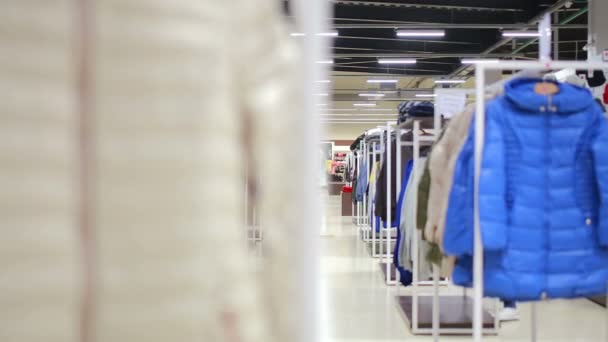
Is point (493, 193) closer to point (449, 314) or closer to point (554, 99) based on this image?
point (554, 99)

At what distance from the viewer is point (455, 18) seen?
13086mm

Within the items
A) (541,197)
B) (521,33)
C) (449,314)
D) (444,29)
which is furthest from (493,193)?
(444,29)

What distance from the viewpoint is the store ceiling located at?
12.2 m

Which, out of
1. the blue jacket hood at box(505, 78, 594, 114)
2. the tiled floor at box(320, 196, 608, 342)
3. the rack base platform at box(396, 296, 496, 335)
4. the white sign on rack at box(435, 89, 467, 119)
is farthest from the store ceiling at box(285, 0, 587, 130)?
the blue jacket hood at box(505, 78, 594, 114)

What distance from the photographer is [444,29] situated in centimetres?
1466

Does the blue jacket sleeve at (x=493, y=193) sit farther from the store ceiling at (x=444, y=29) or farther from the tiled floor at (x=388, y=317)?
the store ceiling at (x=444, y=29)

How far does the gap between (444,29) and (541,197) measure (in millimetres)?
12549

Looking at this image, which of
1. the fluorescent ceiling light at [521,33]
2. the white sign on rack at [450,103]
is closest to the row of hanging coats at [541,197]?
the white sign on rack at [450,103]

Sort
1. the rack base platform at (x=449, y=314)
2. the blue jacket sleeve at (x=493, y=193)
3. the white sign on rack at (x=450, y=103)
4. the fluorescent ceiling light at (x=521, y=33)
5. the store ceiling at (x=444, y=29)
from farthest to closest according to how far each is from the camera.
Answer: the fluorescent ceiling light at (x=521, y=33) < the store ceiling at (x=444, y=29) < the rack base platform at (x=449, y=314) < the white sign on rack at (x=450, y=103) < the blue jacket sleeve at (x=493, y=193)

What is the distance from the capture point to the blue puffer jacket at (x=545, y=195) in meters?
2.74

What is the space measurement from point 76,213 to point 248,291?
0.22 meters

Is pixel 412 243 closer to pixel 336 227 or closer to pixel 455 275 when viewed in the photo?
pixel 455 275

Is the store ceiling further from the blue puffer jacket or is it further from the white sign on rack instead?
the blue puffer jacket

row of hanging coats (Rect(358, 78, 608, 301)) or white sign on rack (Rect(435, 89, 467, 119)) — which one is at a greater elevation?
white sign on rack (Rect(435, 89, 467, 119))
